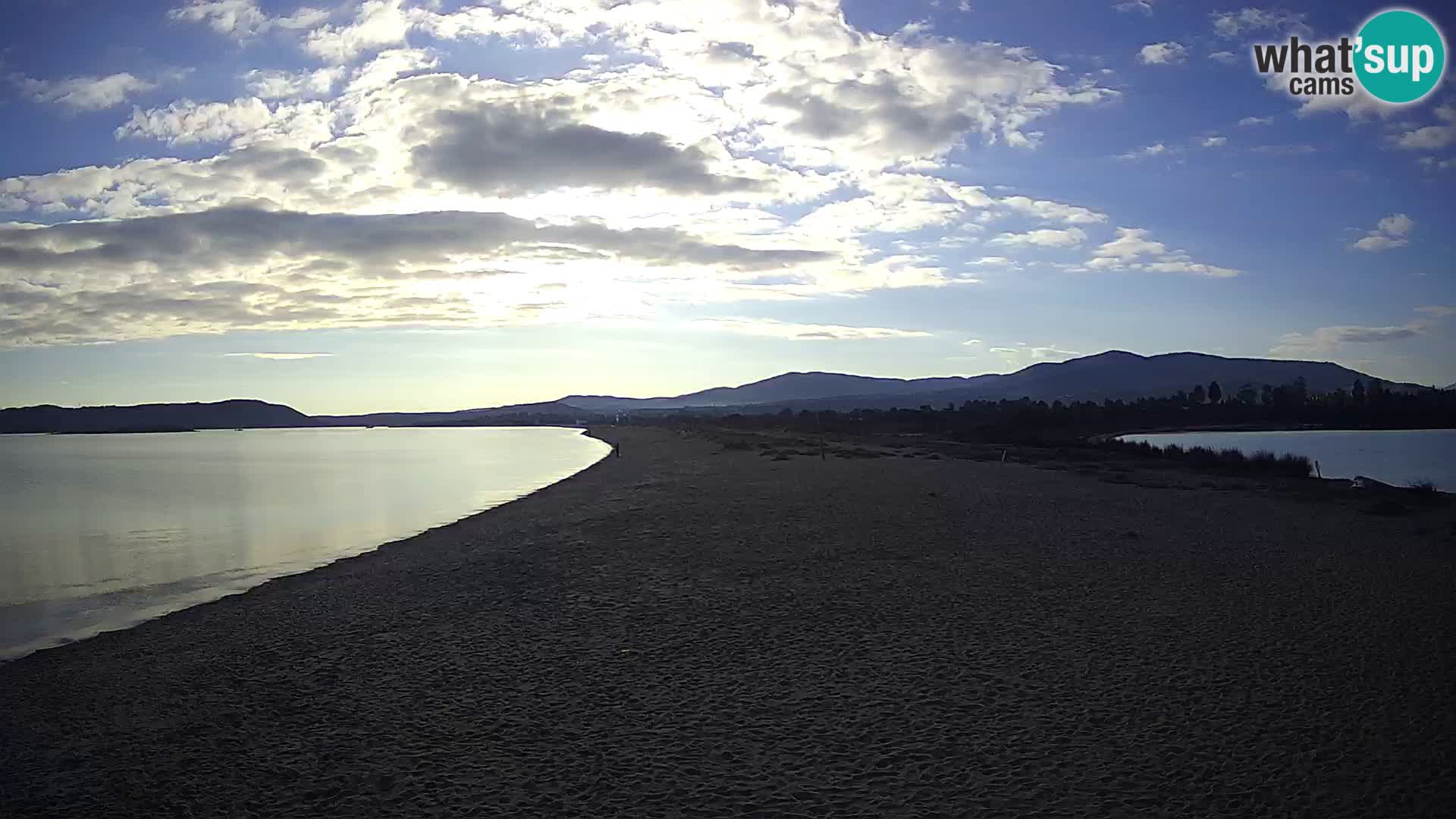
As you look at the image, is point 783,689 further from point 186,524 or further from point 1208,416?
point 1208,416

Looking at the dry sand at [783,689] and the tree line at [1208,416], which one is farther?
the tree line at [1208,416]

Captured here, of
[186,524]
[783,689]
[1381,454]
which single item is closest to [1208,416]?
[1381,454]

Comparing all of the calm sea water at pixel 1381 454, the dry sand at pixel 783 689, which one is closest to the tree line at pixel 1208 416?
the calm sea water at pixel 1381 454

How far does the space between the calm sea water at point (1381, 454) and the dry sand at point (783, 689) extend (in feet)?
80.4

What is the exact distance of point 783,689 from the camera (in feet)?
25.0

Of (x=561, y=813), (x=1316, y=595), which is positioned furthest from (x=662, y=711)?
(x=1316, y=595)

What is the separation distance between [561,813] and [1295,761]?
14.7 feet

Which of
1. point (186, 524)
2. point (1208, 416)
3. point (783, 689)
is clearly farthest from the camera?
point (1208, 416)

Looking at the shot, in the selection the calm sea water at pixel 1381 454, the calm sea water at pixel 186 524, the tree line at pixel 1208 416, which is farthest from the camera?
the tree line at pixel 1208 416

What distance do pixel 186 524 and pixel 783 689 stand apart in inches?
833

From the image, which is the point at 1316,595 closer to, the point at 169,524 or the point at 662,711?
the point at 662,711

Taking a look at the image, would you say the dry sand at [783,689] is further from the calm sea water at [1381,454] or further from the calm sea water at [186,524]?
the calm sea water at [1381,454]

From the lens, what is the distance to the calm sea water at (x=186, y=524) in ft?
43.7

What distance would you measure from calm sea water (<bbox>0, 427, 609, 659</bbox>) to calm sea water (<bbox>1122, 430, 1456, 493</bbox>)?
30.8 m
